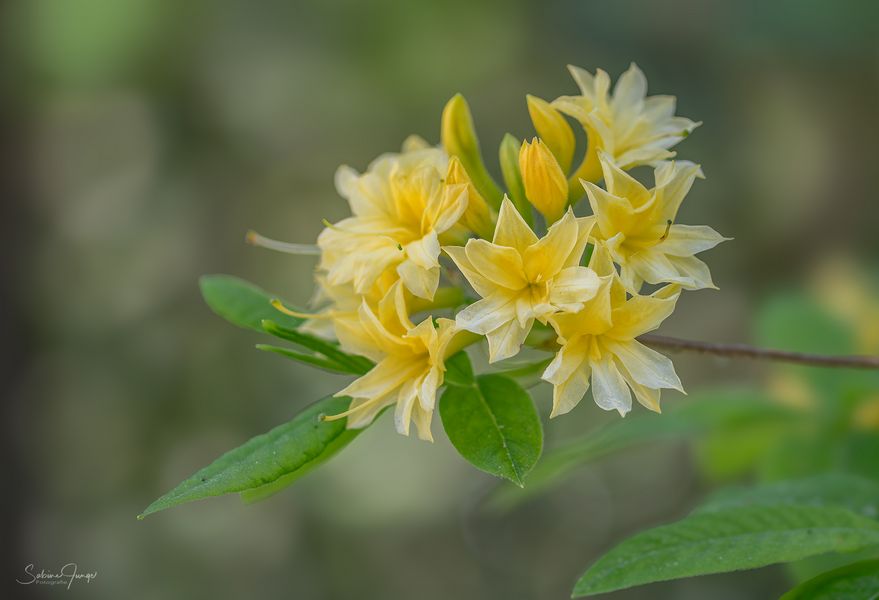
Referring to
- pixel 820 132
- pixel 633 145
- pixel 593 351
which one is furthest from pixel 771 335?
pixel 820 132

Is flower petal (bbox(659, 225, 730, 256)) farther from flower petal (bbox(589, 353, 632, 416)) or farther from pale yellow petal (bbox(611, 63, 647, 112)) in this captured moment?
pale yellow petal (bbox(611, 63, 647, 112))

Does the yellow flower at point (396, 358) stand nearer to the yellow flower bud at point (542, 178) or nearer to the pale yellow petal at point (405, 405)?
the pale yellow petal at point (405, 405)

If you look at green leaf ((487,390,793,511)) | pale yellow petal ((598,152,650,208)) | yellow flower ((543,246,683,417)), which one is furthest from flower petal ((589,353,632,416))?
green leaf ((487,390,793,511))

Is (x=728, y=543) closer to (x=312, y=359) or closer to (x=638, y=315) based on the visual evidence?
(x=638, y=315)

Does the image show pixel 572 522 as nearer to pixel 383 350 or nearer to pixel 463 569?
pixel 463 569

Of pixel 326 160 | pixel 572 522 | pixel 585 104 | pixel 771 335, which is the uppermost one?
pixel 585 104

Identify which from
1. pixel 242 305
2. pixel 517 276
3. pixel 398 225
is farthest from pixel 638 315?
pixel 242 305

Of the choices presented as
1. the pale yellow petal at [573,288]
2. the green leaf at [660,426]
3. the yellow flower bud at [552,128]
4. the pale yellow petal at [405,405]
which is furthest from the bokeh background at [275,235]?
the pale yellow petal at [573,288]
